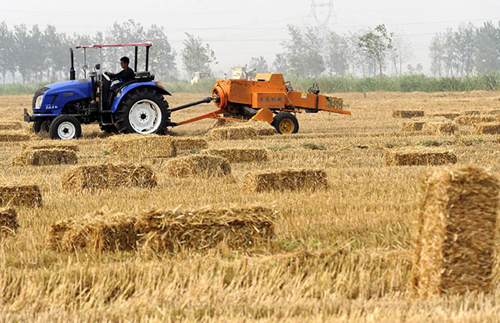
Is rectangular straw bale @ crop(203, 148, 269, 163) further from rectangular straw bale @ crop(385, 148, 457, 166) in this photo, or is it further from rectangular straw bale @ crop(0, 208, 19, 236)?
rectangular straw bale @ crop(0, 208, 19, 236)

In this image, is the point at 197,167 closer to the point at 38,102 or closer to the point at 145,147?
the point at 145,147

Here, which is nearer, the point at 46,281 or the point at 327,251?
the point at 46,281

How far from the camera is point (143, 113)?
17094 millimetres

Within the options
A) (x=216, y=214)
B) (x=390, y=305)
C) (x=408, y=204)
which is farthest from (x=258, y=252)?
(x=408, y=204)

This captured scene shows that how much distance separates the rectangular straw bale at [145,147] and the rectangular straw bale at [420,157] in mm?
4090

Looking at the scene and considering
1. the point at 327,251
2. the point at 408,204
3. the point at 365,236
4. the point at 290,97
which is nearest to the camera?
the point at 327,251

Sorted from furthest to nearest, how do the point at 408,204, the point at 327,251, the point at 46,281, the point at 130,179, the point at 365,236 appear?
the point at 130,179 < the point at 408,204 < the point at 365,236 < the point at 327,251 < the point at 46,281

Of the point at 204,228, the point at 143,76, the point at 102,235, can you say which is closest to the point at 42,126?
the point at 143,76

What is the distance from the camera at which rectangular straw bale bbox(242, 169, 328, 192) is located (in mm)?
9234

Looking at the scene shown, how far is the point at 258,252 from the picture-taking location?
6.03m

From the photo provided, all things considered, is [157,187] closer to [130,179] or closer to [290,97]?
[130,179]

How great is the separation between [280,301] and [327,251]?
1107 mm

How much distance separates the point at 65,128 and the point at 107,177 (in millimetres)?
7450

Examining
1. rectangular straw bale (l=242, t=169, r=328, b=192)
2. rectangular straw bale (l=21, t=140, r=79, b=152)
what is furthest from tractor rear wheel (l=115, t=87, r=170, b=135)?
rectangular straw bale (l=242, t=169, r=328, b=192)
